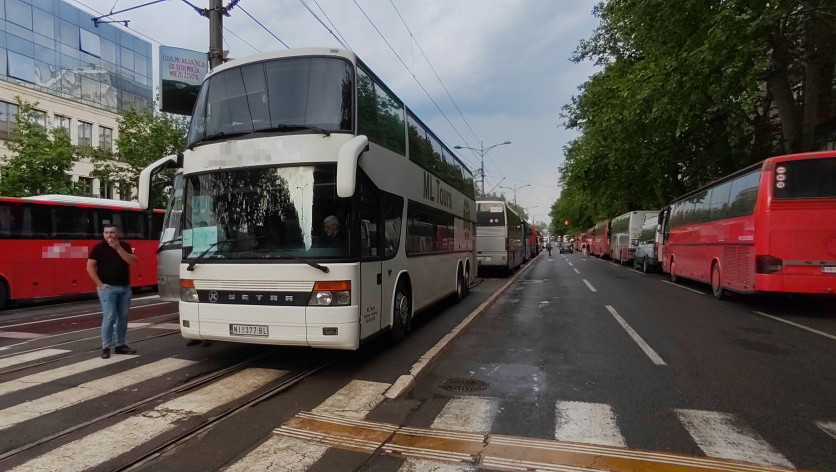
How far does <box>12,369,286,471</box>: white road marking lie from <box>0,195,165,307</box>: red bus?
10264 mm

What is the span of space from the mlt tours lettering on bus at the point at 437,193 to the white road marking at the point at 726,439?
19.5ft

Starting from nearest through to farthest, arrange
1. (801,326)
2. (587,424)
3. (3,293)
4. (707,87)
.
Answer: (587,424) → (801,326) → (3,293) → (707,87)

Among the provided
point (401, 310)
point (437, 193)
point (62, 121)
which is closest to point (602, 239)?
point (437, 193)

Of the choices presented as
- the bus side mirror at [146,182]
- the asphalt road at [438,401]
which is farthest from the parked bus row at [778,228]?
the bus side mirror at [146,182]

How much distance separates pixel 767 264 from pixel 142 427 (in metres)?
11.7

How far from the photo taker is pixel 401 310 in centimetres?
783

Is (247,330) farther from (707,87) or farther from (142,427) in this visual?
(707,87)

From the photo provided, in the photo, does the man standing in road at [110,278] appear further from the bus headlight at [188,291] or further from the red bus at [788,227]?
the red bus at [788,227]

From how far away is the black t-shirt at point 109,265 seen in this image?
22.1ft

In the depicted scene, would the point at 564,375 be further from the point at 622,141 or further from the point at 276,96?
the point at 622,141

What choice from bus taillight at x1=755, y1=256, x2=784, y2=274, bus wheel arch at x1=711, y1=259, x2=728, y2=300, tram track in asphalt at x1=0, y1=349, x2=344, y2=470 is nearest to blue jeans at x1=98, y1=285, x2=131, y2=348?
tram track in asphalt at x1=0, y1=349, x2=344, y2=470

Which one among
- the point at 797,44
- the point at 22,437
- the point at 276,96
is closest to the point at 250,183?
the point at 276,96

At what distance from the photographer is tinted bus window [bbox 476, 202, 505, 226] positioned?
71.3 feet

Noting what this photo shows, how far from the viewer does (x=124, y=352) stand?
7055 mm
